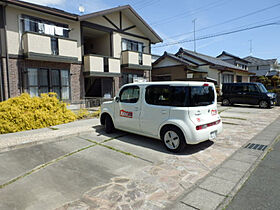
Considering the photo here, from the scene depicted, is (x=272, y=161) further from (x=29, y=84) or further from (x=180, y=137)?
(x=29, y=84)

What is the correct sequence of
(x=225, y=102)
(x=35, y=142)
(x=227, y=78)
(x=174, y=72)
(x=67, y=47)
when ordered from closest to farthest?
1. (x=35, y=142)
2. (x=67, y=47)
3. (x=225, y=102)
4. (x=174, y=72)
5. (x=227, y=78)

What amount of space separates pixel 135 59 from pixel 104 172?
12.0m

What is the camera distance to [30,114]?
7.03 metres

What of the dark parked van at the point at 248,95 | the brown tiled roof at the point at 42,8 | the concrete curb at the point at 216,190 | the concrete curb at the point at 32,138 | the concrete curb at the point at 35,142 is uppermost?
the brown tiled roof at the point at 42,8

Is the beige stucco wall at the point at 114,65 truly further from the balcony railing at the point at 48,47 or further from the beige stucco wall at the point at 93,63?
the balcony railing at the point at 48,47

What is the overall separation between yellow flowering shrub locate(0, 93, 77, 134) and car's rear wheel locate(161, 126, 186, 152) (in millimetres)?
5049

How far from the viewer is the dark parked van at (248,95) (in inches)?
500

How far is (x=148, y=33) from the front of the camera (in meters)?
16.0

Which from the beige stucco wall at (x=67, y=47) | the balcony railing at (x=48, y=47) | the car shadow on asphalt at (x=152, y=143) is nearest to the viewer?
the car shadow on asphalt at (x=152, y=143)

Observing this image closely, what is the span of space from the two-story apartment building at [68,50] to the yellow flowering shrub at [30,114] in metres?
2.66

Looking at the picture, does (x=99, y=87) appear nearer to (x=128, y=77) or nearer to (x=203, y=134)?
(x=128, y=77)

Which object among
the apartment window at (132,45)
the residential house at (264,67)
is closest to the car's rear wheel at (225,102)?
the apartment window at (132,45)

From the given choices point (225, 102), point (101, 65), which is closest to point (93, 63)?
point (101, 65)

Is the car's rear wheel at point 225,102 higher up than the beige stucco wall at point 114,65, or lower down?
lower down
